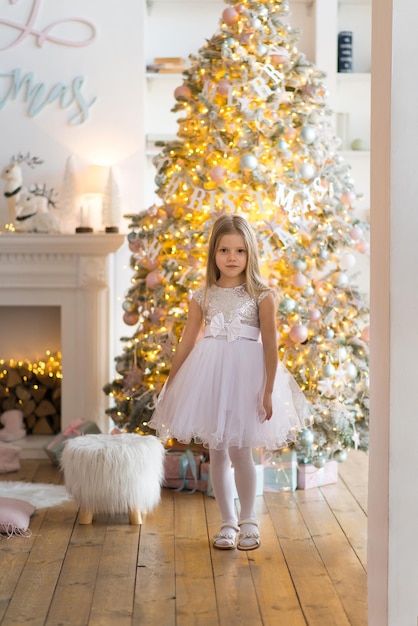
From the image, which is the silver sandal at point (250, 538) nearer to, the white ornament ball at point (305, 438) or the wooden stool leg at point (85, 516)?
the wooden stool leg at point (85, 516)

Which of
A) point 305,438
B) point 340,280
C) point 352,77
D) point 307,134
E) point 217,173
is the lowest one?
point 305,438

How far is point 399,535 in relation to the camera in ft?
6.93

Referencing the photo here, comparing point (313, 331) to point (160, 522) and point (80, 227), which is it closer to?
point (160, 522)

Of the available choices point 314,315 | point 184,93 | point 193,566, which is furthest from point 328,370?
point 184,93

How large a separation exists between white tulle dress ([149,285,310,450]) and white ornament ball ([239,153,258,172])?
86 centimetres

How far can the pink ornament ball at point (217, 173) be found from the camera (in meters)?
4.21

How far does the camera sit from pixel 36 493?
415 cm

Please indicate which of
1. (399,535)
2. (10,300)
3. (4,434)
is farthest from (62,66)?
(399,535)

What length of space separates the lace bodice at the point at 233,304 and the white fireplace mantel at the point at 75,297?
1628 mm

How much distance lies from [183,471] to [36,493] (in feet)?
2.22

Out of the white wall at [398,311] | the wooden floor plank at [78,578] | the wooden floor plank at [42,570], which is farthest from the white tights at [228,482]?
the white wall at [398,311]

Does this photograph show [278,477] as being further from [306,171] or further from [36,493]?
[306,171]

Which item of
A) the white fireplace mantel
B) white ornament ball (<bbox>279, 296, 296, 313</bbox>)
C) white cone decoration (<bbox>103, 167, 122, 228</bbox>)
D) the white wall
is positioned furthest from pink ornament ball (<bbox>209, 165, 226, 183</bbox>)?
the white wall

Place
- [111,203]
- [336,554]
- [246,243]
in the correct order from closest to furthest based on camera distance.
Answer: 1. [336,554]
2. [246,243]
3. [111,203]
